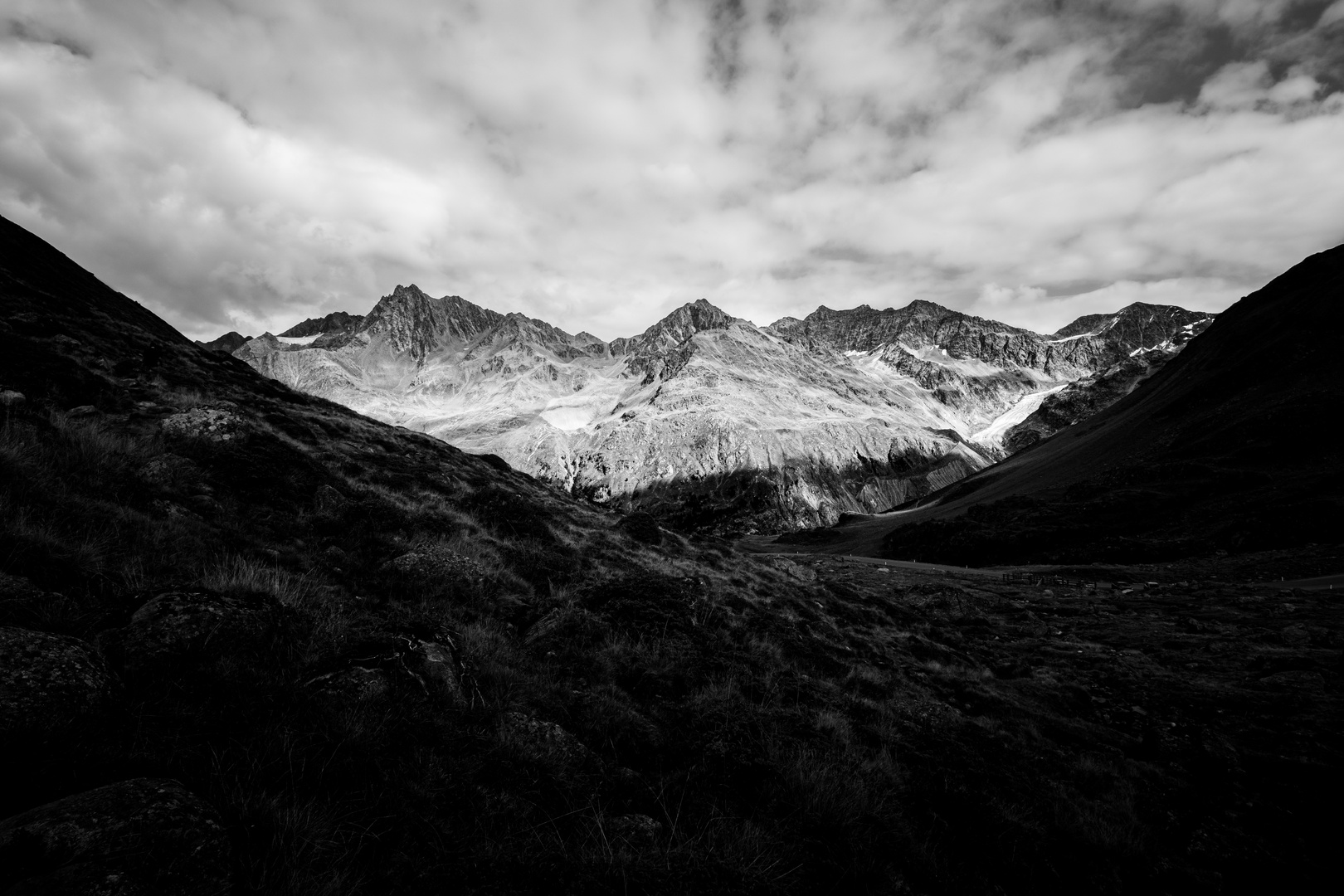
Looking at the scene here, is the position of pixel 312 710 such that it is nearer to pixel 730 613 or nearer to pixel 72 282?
pixel 730 613

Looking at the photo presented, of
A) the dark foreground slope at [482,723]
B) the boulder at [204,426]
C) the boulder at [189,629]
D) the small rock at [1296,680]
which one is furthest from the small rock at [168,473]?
the small rock at [1296,680]

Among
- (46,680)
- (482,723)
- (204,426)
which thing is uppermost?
(204,426)

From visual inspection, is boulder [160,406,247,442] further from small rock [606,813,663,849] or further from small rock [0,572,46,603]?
small rock [606,813,663,849]

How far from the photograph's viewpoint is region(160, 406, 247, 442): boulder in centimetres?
1223

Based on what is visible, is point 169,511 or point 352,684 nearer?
point 352,684

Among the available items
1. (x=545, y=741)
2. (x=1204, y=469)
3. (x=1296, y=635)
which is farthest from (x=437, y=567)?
(x=1204, y=469)

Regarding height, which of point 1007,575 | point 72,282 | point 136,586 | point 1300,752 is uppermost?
point 72,282

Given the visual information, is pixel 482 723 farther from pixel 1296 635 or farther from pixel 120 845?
pixel 1296 635

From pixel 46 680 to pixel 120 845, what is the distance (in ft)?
5.23

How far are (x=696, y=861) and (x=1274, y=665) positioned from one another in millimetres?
20726

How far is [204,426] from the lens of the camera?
1293 centimetres

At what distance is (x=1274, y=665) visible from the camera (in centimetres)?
1516

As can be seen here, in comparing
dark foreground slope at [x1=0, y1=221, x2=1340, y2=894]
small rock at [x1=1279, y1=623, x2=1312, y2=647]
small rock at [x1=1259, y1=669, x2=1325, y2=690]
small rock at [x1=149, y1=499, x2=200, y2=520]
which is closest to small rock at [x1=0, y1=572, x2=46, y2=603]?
dark foreground slope at [x1=0, y1=221, x2=1340, y2=894]

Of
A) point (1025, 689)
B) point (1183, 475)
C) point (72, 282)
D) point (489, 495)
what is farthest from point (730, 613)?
point (1183, 475)
